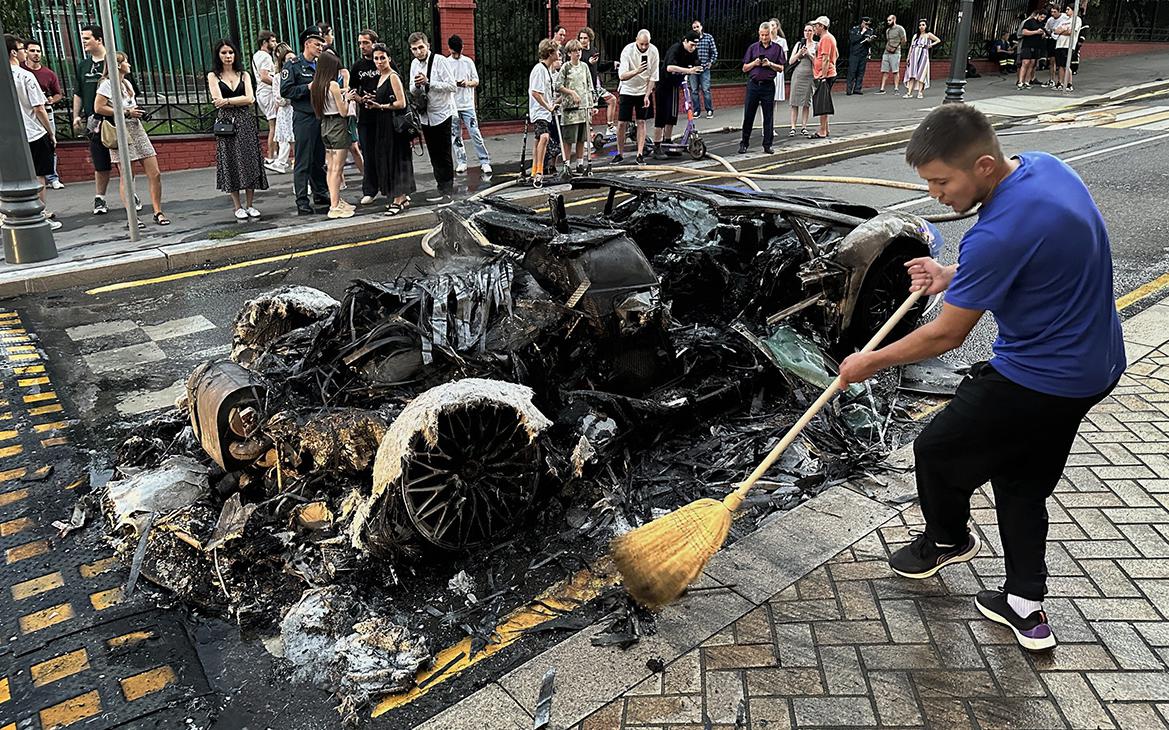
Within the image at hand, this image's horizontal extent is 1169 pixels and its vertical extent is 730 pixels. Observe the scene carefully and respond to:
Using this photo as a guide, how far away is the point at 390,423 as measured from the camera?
3627mm

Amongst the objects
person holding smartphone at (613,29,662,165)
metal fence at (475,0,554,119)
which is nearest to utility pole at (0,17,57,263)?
person holding smartphone at (613,29,662,165)

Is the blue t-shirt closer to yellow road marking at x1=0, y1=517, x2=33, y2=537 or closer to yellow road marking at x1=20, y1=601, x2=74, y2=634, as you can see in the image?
yellow road marking at x1=20, y1=601, x2=74, y2=634

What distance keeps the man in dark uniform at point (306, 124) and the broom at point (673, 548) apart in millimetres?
8458

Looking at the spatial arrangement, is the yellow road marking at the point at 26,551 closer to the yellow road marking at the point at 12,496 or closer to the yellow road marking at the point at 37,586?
the yellow road marking at the point at 37,586

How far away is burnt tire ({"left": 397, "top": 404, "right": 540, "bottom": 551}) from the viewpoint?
3391 millimetres

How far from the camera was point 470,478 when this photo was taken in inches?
140

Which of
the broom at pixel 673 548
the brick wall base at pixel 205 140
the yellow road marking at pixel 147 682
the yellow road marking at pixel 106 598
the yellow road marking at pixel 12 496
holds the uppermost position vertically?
the brick wall base at pixel 205 140

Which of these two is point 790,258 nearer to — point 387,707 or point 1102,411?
point 1102,411

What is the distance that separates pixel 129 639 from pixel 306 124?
8203 mm

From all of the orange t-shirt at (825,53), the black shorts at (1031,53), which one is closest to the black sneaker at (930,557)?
the orange t-shirt at (825,53)

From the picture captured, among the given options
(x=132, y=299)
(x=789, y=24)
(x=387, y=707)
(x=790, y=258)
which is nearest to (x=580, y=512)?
(x=387, y=707)

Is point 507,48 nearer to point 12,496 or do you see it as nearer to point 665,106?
point 665,106

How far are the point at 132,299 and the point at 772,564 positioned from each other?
6.76 meters

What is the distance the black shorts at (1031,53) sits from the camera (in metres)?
22.4
